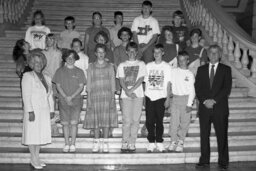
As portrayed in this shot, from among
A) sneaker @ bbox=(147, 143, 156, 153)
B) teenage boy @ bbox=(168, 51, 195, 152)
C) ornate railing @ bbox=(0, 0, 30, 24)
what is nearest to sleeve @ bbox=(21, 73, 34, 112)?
sneaker @ bbox=(147, 143, 156, 153)

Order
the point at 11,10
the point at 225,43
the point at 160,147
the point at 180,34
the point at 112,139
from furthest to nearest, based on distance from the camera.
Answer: the point at 11,10 < the point at 225,43 < the point at 180,34 < the point at 112,139 < the point at 160,147

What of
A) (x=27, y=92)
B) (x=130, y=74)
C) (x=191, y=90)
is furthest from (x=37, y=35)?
(x=191, y=90)

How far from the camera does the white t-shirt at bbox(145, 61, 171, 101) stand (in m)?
5.91

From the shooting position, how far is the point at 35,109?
5.44 metres

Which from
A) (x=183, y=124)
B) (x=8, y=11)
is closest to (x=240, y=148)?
(x=183, y=124)

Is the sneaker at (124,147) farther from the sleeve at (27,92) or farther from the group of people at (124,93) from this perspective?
the sleeve at (27,92)

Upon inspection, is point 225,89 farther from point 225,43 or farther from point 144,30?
point 225,43

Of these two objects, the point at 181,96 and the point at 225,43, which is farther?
the point at 225,43

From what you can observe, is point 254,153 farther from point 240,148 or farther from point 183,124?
point 183,124

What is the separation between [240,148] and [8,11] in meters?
7.47

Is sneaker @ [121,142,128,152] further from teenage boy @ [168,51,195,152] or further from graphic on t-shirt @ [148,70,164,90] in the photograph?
graphic on t-shirt @ [148,70,164,90]

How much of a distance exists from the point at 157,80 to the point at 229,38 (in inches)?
117

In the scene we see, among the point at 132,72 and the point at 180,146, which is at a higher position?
the point at 132,72

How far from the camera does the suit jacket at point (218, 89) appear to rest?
5594 mm
